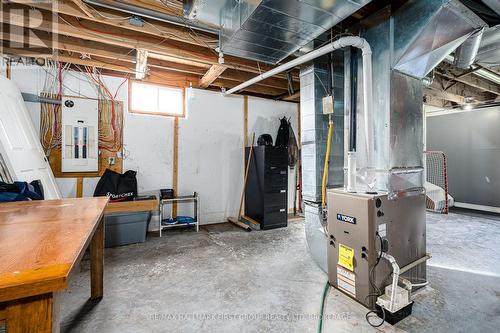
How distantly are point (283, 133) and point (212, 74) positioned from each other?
6.51ft

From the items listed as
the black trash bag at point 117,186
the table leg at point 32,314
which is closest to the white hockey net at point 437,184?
the black trash bag at point 117,186

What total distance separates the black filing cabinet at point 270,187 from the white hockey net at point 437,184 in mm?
3212

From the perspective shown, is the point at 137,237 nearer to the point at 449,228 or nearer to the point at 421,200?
the point at 421,200

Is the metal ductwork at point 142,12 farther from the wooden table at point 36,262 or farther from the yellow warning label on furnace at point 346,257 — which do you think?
the yellow warning label on furnace at point 346,257

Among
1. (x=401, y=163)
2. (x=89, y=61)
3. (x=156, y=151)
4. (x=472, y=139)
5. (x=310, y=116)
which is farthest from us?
(x=472, y=139)

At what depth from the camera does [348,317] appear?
5.83ft

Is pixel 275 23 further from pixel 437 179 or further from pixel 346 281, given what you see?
pixel 437 179

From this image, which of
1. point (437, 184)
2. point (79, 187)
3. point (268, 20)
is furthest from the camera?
point (437, 184)

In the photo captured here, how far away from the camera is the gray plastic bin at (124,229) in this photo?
3.20 meters

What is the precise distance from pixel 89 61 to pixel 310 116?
124 inches

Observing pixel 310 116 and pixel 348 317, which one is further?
pixel 310 116

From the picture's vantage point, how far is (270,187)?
13.5 ft

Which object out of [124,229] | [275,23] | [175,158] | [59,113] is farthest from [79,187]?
[275,23]

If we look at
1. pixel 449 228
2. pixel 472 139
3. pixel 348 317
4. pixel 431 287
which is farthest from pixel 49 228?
pixel 472 139
